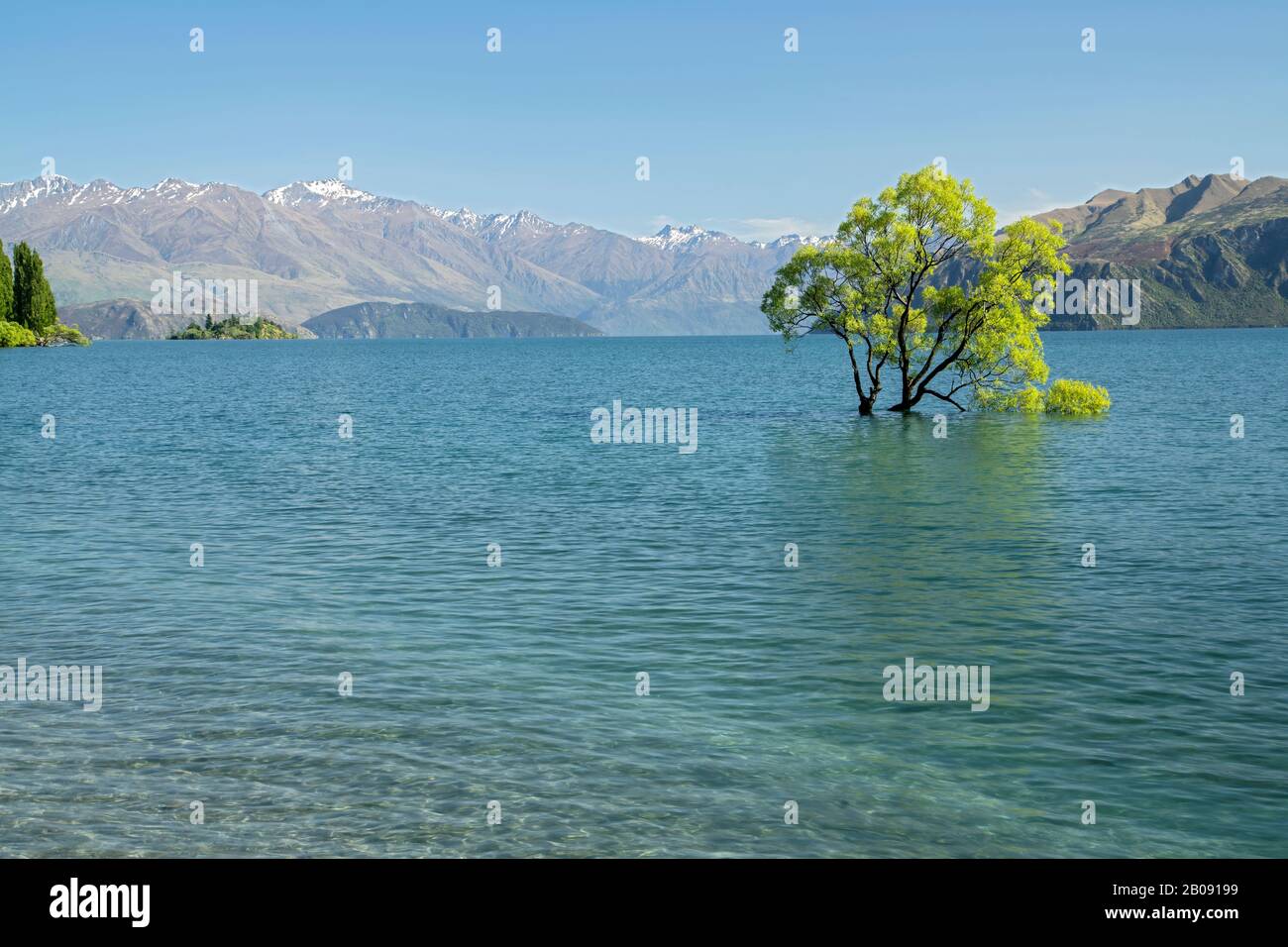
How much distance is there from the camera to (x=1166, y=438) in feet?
245

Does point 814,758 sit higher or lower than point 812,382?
lower

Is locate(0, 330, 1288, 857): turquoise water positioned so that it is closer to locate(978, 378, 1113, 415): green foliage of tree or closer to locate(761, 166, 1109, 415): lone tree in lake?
locate(761, 166, 1109, 415): lone tree in lake

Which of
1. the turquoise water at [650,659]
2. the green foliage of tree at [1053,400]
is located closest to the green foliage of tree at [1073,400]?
the green foliage of tree at [1053,400]

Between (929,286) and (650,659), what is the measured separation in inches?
2633

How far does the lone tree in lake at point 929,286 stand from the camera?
81.9 m

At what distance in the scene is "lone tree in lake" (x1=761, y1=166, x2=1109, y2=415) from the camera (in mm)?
81938

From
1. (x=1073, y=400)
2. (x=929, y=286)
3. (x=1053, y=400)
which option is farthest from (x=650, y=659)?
(x=1073, y=400)

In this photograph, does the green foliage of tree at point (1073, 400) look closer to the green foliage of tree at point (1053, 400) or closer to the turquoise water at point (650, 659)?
the green foliage of tree at point (1053, 400)

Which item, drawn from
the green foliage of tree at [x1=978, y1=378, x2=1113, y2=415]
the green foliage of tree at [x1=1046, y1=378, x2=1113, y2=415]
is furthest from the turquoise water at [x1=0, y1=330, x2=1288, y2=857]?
the green foliage of tree at [x1=1046, y1=378, x2=1113, y2=415]
